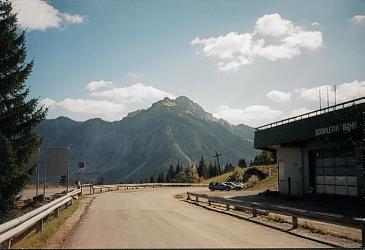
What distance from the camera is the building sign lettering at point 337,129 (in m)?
27.0

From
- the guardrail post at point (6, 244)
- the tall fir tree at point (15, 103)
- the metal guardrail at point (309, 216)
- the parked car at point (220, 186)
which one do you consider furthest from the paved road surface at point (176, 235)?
the parked car at point (220, 186)

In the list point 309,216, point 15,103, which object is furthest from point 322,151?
point 15,103

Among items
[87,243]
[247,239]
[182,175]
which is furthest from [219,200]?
[182,175]

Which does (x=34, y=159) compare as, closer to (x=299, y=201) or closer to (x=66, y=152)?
(x=66, y=152)

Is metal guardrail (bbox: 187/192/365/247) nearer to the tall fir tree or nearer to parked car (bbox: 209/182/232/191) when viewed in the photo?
the tall fir tree

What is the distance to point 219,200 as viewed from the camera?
26828mm

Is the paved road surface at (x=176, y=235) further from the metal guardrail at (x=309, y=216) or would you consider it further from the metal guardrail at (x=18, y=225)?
the metal guardrail at (x=18, y=225)

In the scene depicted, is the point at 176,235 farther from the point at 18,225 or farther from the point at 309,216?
the point at 309,216

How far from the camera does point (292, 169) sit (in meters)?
37.2

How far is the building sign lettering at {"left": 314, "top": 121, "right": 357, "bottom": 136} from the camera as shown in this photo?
88.4 feet

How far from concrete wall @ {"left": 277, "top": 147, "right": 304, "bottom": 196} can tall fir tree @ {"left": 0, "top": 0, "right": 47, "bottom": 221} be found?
21299 mm

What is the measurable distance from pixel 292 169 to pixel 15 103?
905 inches

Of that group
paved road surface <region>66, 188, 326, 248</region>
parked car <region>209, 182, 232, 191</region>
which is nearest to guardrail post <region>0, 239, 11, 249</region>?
paved road surface <region>66, 188, 326, 248</region>

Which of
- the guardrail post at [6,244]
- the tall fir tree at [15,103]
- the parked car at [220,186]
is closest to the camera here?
the guardrail post at [6,244]
